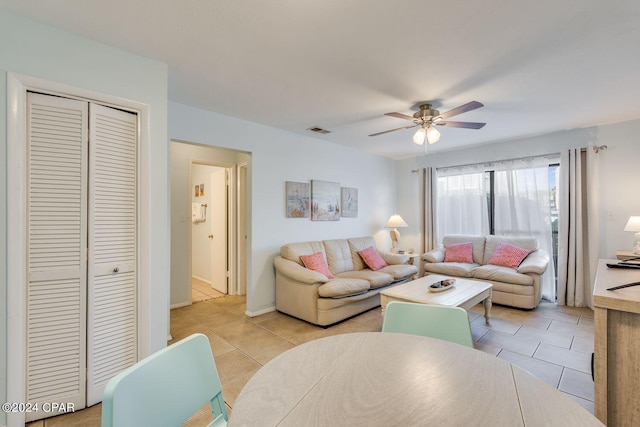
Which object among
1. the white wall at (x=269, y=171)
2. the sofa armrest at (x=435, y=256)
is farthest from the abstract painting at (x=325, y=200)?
the sofa armrest at (x=435, y=256)

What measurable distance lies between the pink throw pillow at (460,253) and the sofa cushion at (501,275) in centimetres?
42

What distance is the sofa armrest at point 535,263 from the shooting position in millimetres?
3734

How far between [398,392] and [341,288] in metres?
2.44

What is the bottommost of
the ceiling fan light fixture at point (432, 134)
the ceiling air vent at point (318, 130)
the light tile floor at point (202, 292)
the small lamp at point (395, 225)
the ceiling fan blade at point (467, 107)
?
the light tile floor at point (202, 292)

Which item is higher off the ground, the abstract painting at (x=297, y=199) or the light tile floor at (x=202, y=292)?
the abstract painting at (x=297, y=199)

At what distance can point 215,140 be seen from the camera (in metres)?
3.35

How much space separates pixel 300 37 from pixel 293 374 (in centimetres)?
198

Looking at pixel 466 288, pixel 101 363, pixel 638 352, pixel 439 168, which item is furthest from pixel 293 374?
pixel 439 168

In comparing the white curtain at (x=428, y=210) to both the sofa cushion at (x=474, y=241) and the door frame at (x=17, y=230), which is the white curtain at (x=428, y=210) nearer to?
the sofa cushion at (x=474, y=241)

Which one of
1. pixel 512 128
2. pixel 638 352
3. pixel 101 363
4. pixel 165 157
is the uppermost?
pixel 512 128

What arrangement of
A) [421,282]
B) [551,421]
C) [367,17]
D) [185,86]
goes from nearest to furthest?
[551,421] < [367,17] < [185,86] < [421,282]

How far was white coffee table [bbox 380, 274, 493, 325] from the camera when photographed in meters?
2.63

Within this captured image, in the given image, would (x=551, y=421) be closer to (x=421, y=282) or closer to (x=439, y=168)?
(x=421, y=282)

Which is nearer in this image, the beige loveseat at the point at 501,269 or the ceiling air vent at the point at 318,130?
the beige loveseat at the point at 501,269
